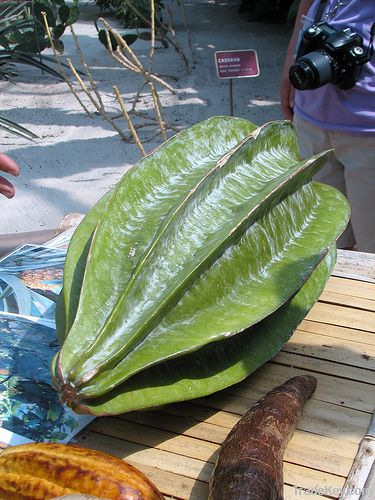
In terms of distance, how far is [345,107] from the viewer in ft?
6.31

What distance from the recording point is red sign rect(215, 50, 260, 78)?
9.48 ft

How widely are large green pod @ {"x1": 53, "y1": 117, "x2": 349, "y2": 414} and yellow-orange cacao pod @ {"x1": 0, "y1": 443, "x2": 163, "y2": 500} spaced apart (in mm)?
96

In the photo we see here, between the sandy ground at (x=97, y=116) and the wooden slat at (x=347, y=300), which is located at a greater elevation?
the wooden slat at (x=347, y=300)

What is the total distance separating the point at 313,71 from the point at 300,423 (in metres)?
1.05

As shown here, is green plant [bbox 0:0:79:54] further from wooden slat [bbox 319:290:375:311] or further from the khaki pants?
wooden slat [bbox 319:290:375:311]

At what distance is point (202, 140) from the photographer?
1.45 metres

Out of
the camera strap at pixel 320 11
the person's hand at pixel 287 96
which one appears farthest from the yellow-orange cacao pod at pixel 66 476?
the person's hand at pixel 287 96

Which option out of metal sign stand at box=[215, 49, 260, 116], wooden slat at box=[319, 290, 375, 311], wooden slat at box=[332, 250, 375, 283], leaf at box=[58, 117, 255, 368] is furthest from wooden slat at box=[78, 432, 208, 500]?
metal sign stand at box=[215, 49, 260, 116]

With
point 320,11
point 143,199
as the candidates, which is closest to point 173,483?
point 143,199

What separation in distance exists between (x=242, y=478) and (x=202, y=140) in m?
0.76

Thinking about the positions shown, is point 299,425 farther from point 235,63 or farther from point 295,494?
point 235,63

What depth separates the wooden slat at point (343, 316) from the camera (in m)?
1.42

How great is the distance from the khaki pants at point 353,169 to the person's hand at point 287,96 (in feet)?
0.66

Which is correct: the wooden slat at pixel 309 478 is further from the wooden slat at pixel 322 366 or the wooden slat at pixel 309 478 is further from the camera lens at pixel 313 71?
the camera lens at pixel 313 71
